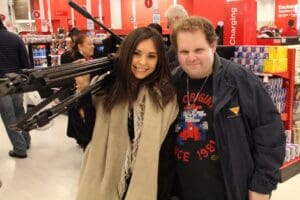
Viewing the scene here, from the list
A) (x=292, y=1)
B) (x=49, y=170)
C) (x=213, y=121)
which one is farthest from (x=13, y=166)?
(x=292, y=1)

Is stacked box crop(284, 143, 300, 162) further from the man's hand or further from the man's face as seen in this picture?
the man's face

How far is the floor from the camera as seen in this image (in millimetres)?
3615

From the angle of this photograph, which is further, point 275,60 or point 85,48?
point 85,48

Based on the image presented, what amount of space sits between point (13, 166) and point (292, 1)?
31.1ft

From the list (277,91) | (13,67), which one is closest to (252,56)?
(277,91)

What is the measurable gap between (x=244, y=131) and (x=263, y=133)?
0.08 meters

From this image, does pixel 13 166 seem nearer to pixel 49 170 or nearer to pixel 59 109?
pixel 49 170

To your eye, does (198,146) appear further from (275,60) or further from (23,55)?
(23,55)

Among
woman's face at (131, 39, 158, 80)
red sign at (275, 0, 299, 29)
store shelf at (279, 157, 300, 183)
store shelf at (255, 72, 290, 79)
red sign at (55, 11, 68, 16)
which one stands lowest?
store shelf at (279, 157, 300, 183)

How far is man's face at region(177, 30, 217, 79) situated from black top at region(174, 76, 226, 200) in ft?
0.36

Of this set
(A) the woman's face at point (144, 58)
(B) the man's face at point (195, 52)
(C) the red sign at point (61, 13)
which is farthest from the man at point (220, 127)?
(C) the red sign at point (61, 13)

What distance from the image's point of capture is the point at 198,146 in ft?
5.35

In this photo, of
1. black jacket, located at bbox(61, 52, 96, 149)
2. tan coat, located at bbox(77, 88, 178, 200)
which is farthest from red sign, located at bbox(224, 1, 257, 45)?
black jacket, located at bbox(61, 52, 96, 149)

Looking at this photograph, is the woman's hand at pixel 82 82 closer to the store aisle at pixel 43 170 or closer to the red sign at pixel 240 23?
the store aisle at pixel 43 170
